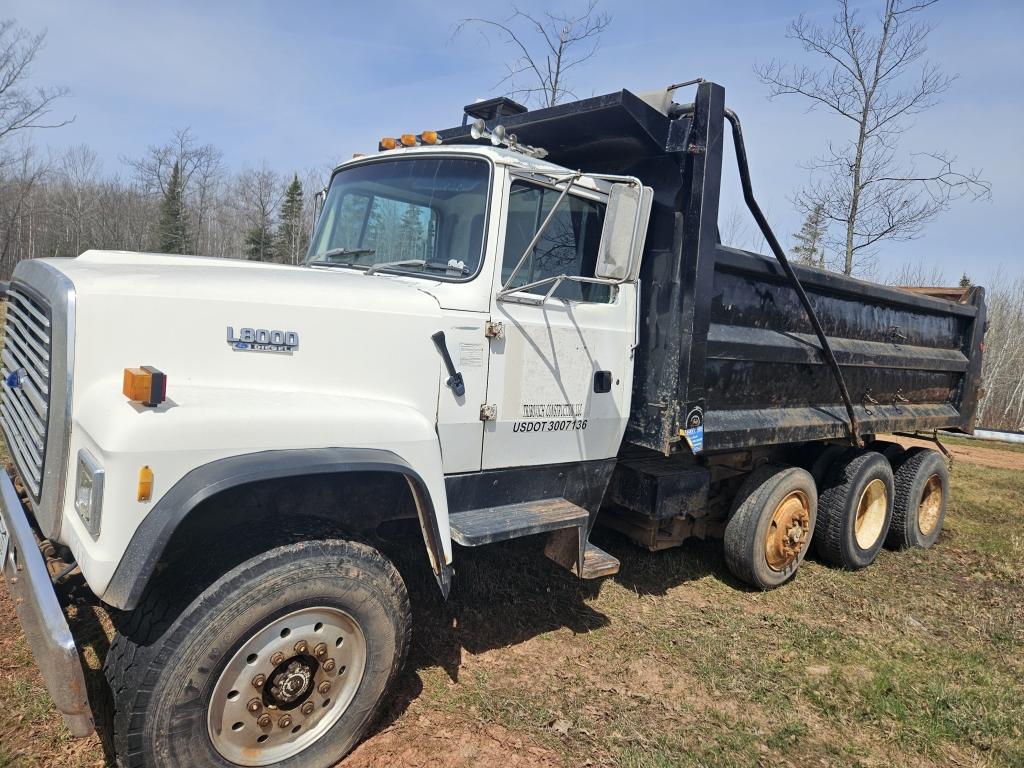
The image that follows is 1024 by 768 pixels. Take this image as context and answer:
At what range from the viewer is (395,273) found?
3469 millimetres

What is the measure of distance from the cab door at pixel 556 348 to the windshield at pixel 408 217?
20cm

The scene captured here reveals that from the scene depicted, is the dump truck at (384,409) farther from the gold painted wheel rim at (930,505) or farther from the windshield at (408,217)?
the gold painted wheel rim at (930,505)

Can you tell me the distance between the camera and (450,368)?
10.5ft

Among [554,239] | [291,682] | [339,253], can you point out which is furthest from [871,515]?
[291,682]

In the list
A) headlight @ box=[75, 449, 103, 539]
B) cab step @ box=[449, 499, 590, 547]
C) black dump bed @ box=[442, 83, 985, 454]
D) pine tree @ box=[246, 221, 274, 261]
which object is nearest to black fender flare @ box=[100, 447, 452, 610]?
headlight @ box=[75, 449, 103, 539]

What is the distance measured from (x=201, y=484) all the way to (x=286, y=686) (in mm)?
894

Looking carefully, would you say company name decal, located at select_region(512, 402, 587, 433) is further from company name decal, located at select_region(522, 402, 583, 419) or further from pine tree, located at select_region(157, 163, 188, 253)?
pine tree, located at select_region(157, 163, 188, 253)

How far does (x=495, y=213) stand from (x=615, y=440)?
1556 mm

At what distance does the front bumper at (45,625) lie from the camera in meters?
2.16

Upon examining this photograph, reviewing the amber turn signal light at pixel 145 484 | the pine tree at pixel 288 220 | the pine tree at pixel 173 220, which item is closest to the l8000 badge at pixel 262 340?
the amber turn signal light at pixel 145 484

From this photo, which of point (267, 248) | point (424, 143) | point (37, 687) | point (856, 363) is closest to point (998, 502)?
point (856, 363)

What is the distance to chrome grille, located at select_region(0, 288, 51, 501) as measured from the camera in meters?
2.60

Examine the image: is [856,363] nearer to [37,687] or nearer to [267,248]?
[37,687]

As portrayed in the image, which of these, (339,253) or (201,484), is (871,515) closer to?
(339,253)
